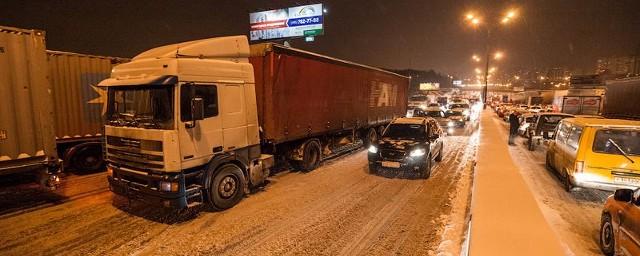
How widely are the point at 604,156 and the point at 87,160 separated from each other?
13266 mm

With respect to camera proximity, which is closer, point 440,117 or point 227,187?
point 227,187

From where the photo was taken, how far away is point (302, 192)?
323 inches

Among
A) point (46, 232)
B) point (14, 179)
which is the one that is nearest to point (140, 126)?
point (46, 232)

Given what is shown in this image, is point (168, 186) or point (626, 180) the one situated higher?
point (168, 186)

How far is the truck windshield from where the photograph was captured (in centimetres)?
600

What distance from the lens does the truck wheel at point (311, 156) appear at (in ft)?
33.8

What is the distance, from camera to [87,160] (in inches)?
400

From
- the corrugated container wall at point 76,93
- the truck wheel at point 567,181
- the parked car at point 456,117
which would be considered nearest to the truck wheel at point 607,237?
the truck wheel at point 567,181

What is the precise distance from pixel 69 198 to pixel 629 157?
472 inches

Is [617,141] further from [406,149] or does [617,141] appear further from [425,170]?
[406,149]

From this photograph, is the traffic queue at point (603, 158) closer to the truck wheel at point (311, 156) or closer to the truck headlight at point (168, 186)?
the truck wheel at point (311, 156)

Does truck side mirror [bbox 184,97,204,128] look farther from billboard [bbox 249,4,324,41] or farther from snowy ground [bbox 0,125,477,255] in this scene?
billboard [bbox 249,4,324,41]

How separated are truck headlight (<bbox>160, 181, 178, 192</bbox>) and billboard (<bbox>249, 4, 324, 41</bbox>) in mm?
23949

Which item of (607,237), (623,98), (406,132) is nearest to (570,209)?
(607,237)
